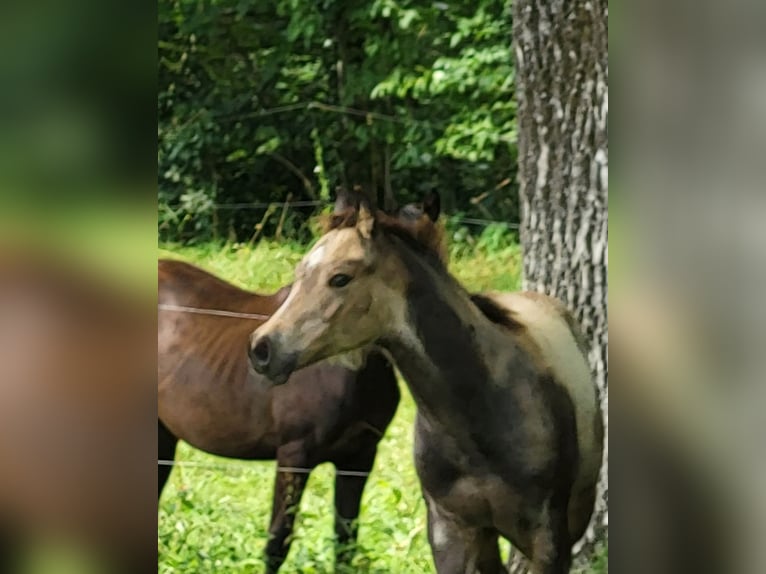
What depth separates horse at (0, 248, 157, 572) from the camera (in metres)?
1.64

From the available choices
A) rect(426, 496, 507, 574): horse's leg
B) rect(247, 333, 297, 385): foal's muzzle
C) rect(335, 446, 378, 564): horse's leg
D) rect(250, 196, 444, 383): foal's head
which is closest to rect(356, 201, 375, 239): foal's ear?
rect(250, 196, 444, 383): foal's head

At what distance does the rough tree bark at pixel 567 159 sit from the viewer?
1505 millimetres

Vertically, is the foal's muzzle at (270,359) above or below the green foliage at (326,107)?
below

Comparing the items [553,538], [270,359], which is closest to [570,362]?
[553,538]

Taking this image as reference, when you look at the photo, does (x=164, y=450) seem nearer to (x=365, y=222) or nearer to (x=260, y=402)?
(x=260, y=402)

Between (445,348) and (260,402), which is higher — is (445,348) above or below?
above

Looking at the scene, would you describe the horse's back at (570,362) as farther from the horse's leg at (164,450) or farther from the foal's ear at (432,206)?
the horse's leg at (164,450)

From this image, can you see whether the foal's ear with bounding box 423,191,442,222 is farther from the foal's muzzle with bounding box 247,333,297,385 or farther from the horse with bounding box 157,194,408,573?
the foal's muzzle with bounding box 247,333,297,385

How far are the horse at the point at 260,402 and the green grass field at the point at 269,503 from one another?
0.8 inches

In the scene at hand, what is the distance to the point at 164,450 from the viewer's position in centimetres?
167

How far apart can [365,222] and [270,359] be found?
0.30m

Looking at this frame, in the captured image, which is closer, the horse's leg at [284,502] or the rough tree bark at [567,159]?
the rough tree bark at [567,159]

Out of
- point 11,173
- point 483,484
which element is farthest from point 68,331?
point 483,484

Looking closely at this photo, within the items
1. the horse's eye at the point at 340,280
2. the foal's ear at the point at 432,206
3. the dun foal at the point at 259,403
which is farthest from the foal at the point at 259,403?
the foal's ear at the point at 432,206
